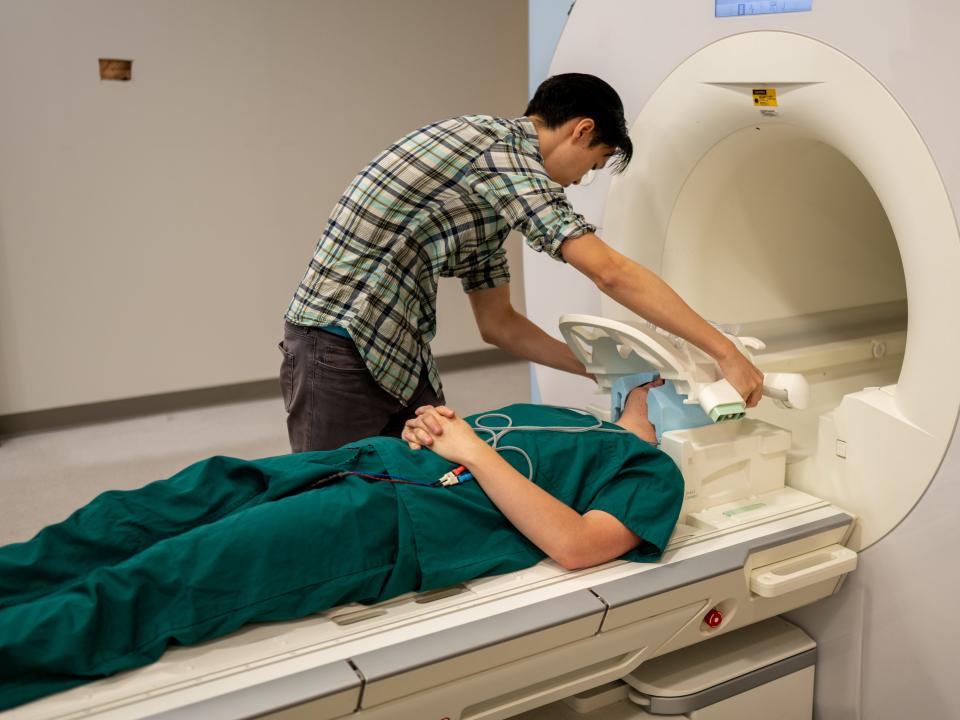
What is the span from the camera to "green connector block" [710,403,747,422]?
1.48 m

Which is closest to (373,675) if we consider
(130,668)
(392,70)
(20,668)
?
(130,668)

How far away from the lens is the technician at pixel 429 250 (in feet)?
5.08

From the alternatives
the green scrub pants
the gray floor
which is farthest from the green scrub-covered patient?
the gray floor

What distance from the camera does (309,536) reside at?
1.28m

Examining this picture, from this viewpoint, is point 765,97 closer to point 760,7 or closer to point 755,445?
point 760,7

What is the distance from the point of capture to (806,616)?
1679 millimetres

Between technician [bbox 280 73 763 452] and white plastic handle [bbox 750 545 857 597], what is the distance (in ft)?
0.87

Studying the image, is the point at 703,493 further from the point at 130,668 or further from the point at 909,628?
the point at 130,668

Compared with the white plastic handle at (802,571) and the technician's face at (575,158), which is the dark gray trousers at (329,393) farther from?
the white plastic handle at (802,571)

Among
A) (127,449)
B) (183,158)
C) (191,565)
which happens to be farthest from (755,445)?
(183,158)

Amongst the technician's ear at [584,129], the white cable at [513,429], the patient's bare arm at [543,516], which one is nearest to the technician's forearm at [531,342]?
the white cable at [513,429]

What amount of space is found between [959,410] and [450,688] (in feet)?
2.75

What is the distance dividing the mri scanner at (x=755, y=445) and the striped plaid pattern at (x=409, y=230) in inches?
10.9

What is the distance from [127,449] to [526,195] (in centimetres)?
220
